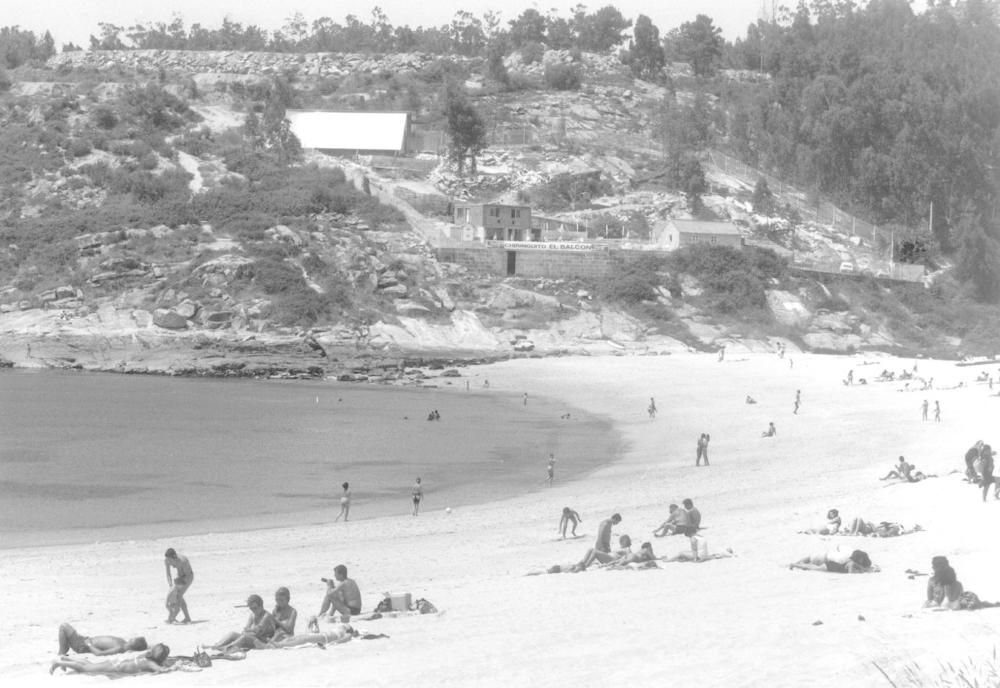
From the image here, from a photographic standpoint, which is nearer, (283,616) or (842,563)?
(283,616)

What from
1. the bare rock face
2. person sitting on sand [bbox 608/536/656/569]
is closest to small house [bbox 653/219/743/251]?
the bare rock face

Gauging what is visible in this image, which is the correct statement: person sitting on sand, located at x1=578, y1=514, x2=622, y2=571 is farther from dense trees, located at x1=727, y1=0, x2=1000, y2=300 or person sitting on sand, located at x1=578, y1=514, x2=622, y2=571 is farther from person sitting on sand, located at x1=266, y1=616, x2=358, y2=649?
dense trees, located at x1=727, y1=0, x2=1000, y2=300

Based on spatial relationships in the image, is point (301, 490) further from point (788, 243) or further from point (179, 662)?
point (788, 243)

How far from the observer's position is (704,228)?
6638 centimetres

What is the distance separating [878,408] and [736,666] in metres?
26.8

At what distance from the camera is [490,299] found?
6044cm

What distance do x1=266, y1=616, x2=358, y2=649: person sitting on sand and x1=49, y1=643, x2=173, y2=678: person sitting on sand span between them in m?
1.20

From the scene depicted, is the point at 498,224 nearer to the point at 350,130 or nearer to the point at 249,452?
the point at 350,130

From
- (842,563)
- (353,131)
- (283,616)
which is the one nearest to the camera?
(283,616)

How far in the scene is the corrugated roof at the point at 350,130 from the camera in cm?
7838

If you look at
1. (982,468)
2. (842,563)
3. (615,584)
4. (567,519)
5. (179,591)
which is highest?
(982,468)

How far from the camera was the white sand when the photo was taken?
11.3m

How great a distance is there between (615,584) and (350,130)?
66.7 metres

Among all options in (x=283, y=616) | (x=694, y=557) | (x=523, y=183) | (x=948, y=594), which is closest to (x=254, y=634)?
(x=283, y=616)
